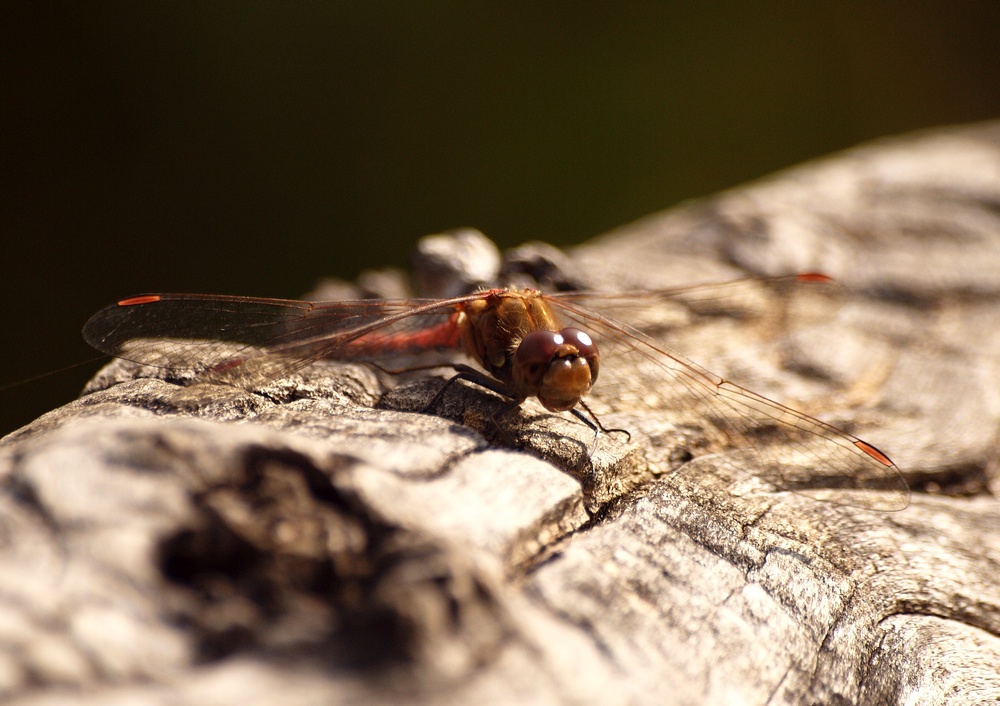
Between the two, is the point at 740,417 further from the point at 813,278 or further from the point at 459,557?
the point at 459,557

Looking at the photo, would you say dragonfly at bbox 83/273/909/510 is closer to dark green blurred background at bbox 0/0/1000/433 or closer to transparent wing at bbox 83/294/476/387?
transparent wing at bbox 83/294/476/387

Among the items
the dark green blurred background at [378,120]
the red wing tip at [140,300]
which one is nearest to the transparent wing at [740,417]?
the red wing tip at [140,300]

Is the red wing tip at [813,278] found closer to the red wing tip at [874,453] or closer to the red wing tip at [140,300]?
the red wing tip at [874,453]

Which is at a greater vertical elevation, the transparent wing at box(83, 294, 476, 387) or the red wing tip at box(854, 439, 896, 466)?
the transparent wing at box(83, 294, 476, 387)

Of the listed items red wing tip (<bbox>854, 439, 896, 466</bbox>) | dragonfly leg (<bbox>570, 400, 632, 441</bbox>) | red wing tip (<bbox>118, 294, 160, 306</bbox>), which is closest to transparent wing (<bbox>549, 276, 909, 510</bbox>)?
red wing tip (<bbox>854, 439, 896, 466</bbox>)

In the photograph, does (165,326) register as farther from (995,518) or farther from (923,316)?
(923,316)

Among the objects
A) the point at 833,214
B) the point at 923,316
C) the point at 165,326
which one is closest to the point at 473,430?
the point at 165,326

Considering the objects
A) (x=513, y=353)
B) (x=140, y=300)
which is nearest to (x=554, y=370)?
(x=513, y=353)

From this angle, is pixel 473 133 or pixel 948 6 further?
pixel 948 6
